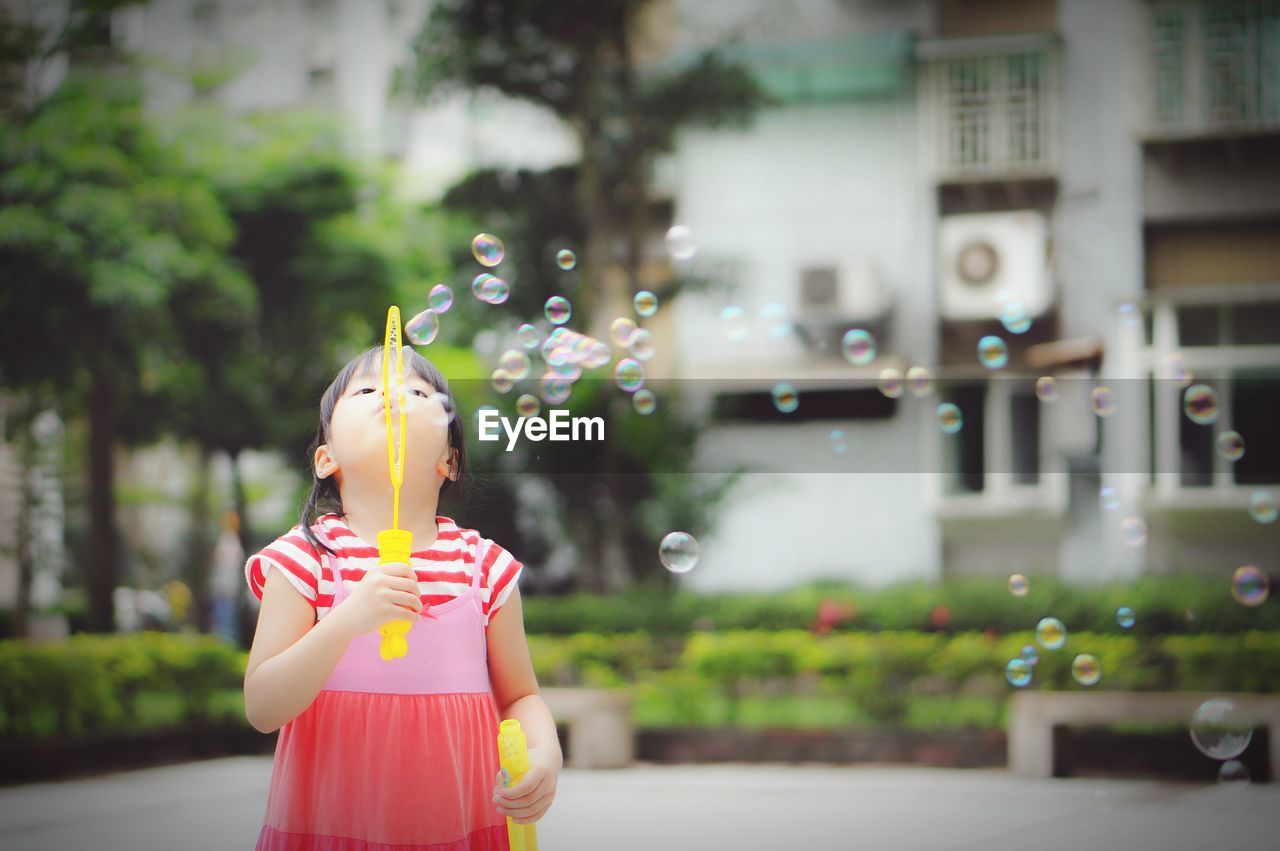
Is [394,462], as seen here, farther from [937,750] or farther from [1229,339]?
[1229,339]

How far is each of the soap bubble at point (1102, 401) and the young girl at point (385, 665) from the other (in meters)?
7.61

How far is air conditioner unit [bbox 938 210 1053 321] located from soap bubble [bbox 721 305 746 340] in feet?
5.21

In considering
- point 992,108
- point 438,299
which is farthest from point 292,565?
point 992,108

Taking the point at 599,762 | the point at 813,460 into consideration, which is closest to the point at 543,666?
the point at 599,762

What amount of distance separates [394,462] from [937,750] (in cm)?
580

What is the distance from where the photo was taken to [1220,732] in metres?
5.00

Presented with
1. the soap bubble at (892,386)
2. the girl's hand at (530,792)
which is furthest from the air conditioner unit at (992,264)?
the girl's hand at (530,792)

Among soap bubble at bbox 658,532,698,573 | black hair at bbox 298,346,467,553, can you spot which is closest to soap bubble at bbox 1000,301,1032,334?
soap bubble at bbox 658,532,698,573

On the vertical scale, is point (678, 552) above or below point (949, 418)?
below

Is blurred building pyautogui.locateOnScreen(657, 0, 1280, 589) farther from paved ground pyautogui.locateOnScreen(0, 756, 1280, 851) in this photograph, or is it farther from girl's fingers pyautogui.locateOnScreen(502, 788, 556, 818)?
girl's fingers pyautogui.locateOnScreen(502, 788, 556, 818)

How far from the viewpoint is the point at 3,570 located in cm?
1416

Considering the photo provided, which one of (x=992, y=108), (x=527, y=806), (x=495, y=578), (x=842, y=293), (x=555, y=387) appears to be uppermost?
(x=992, y=108)

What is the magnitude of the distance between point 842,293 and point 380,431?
8496 mm

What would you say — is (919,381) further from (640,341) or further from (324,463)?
(324,463)
